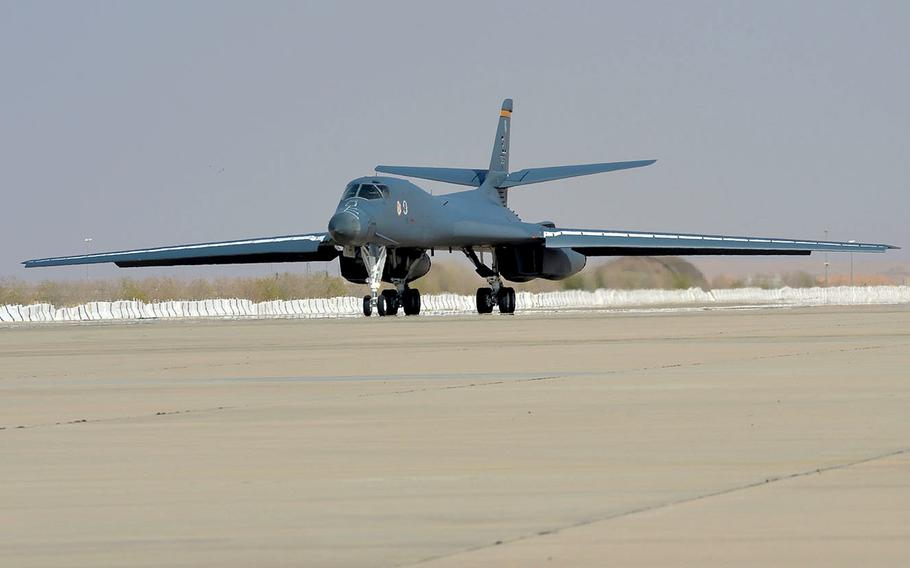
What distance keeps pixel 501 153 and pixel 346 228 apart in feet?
52.0

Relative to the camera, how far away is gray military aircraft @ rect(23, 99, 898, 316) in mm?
38094

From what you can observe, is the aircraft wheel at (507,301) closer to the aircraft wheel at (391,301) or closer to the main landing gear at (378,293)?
the main landing gear at (378,293)

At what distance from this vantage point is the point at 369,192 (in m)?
37.8

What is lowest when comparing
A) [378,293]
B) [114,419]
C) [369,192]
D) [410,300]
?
[410,300]

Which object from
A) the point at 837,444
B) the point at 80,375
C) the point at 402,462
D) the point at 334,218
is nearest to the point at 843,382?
the point at 837,444

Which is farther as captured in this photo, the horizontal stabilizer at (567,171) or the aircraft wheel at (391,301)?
the horizontal stabilizer at (567,171)

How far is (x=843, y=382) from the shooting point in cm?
1273

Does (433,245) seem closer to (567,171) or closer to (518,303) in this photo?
(567,171)

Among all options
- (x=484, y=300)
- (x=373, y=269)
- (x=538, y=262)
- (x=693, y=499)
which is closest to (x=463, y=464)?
(x=693, y=499)

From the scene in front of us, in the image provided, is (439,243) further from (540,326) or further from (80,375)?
(80,375)

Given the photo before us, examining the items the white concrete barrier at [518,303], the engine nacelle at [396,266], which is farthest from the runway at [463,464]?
the white concrete barrier at [518,303]

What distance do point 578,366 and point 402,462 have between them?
8.12 metres

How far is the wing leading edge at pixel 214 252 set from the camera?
4016cm

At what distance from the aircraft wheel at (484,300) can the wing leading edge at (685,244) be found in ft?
7.39
